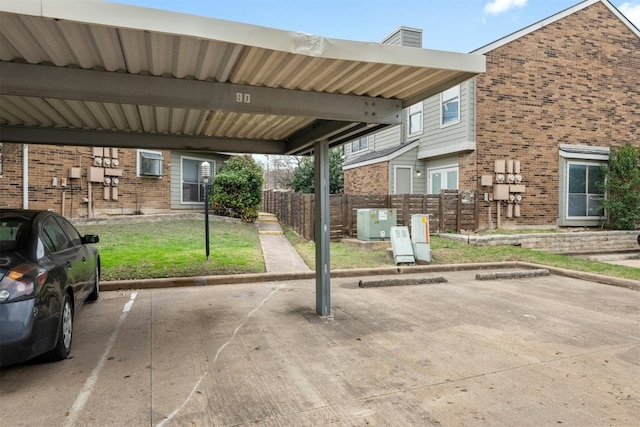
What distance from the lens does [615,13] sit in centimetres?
1611

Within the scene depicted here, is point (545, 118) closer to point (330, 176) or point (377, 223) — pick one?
point (377, 223)

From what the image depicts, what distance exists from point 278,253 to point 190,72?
7677 millimetres

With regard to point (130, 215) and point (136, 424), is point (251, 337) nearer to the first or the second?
point (136, 424)

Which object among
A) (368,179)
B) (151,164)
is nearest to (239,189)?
(151,164)

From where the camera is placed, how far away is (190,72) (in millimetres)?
3910

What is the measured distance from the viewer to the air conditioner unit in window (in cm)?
1553

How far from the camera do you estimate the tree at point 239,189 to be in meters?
16.0

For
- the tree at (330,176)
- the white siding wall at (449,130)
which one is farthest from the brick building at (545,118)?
the tree at (330,176)

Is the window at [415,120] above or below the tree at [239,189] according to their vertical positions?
above

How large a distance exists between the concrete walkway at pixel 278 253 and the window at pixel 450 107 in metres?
7.49

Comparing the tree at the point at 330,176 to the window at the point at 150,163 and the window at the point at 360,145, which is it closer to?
the window at the point at 360,145

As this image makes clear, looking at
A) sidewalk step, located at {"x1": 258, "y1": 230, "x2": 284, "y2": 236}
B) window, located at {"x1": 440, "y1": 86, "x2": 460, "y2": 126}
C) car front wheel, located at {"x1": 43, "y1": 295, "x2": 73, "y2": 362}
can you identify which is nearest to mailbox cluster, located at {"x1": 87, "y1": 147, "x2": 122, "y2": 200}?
sidewalk step, located at {"x1": 258, "y1": 230, "x2": 284, "y2": 236}

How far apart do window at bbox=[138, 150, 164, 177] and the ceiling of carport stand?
991 cm

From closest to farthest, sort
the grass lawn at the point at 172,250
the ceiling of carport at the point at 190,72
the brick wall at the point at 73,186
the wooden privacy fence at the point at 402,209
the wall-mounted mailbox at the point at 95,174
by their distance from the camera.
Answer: the ceiling of carport at the point at 190,72
the grass lawn at the point at 172,250
the brick wall at the point at 73,186
the wooden privacy fence at the point at 402,209
the wall-mounted mailbox at the point at 95,174
